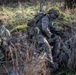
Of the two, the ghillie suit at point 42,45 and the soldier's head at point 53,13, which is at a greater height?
the soldier's head at point 53,13

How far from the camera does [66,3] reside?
1017 centimetres

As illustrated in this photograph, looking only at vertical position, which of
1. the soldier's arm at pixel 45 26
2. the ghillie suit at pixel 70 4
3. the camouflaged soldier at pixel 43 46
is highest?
the ghillie suit at pixel 70 4

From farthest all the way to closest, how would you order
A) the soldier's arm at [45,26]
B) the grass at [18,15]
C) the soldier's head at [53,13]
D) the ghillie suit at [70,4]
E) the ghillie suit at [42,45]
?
the ghillie suit at [70,4]
the grass at [18,15]
the soldier's head at [53,13]
the soldier's arm at [45,26]
the ghillie suit at [42,45]

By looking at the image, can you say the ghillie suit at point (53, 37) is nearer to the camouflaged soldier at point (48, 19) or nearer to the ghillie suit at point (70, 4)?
the camouflaged soldier at point (48, 19)

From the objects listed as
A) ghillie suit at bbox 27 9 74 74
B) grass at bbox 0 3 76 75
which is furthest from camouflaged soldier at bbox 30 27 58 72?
grass at bbox 0 3 76 75

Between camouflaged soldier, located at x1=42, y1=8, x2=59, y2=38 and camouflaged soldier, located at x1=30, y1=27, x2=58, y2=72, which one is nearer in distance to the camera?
camouflaged soldier, located at x1=30, y1=27, x2=58, y2=72

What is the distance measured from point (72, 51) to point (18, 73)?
186 cm

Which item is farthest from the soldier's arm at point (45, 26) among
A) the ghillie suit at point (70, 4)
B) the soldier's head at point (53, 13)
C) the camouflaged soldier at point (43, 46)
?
the ghillie suit at point (70, 4)

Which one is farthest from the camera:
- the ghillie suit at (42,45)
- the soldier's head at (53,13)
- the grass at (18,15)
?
the grass at (18,15)

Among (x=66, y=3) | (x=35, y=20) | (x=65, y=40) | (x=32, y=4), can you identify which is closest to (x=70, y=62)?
(x=65, y=40)

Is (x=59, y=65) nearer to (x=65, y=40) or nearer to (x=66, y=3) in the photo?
(x=65, y=40)

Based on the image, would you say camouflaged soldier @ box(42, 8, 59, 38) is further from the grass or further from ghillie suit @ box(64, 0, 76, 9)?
ghillie suit @ box(64, 0, 76, 9)

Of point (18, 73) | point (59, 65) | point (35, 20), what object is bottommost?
point (59, 65)

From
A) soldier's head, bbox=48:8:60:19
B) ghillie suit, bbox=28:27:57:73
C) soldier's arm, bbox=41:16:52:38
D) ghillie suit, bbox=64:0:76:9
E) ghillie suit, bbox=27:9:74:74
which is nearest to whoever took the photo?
ghillie suit, bbox=28:27:57:73
